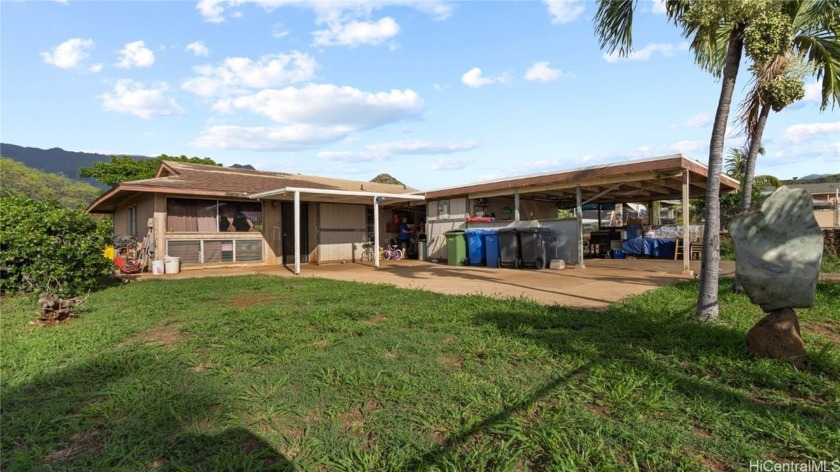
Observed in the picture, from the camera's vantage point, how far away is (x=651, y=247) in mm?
16047

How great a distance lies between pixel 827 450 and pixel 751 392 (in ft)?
2.62

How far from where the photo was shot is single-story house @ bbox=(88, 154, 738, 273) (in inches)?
458

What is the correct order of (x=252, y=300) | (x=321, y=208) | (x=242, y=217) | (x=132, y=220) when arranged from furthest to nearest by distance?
(x=321, y=208) < (x=132, y=220) < (x=242, y=217) < (x=252, y=300)

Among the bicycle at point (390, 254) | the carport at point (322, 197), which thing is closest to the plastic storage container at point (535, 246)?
the carport at point (322, 197)

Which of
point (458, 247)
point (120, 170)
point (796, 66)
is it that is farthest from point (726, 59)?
point (120, 170)

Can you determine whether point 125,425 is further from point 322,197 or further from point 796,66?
point 322,197

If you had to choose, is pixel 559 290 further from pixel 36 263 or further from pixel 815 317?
pixel 36 263

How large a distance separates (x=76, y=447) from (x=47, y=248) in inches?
258

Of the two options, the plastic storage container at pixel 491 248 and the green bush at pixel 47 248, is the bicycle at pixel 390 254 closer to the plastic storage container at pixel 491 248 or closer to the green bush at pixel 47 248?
the plastic storage container at pixel 491 248

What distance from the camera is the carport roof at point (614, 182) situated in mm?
10461

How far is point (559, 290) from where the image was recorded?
780cm

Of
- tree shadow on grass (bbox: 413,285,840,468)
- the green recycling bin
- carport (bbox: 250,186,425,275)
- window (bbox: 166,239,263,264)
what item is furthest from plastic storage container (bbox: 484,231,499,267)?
tree shadow on grass (bbox: 413,285,840,468)

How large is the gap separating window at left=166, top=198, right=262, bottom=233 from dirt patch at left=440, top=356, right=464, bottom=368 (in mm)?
10992

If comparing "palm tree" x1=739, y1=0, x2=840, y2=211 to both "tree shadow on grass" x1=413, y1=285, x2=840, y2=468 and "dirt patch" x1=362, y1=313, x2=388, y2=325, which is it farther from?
"dirt patch" x1=362, y1=313, x2=388, y2=325
